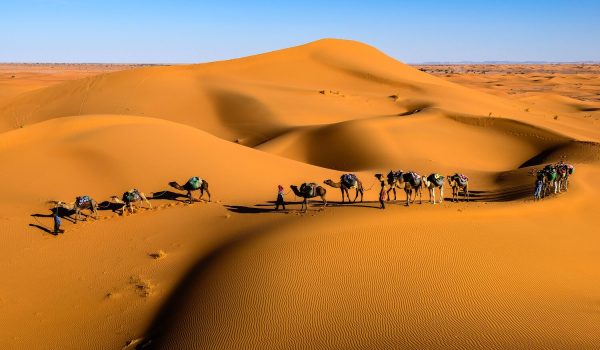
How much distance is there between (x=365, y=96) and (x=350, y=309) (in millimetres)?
36151

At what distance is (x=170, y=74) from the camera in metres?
48.2

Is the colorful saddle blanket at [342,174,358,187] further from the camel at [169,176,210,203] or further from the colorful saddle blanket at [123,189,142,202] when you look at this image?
the colorful saddle blanket at [123,189,142,202]

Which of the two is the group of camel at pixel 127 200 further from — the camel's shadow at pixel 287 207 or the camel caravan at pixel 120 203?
the camel's shadow at pixel 287 207

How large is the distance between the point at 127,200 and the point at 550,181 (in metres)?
12.1

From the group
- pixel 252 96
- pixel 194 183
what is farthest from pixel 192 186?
pixel 252 96

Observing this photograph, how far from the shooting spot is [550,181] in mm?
14484

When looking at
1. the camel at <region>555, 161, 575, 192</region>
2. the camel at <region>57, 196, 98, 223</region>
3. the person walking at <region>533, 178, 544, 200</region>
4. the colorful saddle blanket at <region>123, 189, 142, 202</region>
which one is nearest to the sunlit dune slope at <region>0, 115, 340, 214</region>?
the camel at <region>57, 196, 98, 223</region>

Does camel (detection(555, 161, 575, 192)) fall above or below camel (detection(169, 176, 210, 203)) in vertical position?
above

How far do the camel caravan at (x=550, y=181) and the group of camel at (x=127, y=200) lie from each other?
380 inches

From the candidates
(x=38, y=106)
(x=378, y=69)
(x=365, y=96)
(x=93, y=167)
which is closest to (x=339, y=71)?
(x=378, y=69)

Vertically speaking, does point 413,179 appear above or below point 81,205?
above

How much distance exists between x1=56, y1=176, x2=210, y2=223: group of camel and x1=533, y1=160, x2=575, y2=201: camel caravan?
31.6ft

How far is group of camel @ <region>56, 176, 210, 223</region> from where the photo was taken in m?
12.5

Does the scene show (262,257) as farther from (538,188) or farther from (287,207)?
(538,188)
